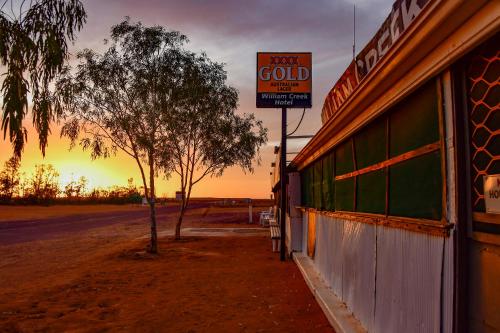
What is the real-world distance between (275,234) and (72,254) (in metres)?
7.19

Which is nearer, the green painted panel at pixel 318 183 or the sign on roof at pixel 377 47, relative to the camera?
the sign on roof at pixel 377 47

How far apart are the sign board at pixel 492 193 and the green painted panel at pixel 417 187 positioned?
2.35 feet

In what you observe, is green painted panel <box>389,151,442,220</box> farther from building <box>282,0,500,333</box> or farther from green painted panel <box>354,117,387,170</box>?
green painted panel <box>354,117,387,170</box>

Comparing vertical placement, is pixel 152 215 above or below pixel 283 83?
below

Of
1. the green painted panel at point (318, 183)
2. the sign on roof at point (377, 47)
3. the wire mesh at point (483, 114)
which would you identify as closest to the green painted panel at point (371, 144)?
the sign on roof at point (377, 47)

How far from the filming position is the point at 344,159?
24.6 ft

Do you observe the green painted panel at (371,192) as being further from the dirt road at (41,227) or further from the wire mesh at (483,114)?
the dirt road at (41,227)

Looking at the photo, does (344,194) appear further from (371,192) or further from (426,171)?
(426,171)

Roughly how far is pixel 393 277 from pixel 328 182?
14.5 ft

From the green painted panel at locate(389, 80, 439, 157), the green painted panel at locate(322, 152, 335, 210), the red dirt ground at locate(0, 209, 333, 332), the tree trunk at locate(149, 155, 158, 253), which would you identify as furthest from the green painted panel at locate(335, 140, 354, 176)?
the tree trunk at locate(149, 155, 158, 253)

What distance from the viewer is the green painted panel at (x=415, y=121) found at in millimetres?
3714

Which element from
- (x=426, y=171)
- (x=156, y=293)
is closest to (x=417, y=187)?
(x=426, y=171)

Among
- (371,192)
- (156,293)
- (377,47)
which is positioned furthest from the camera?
(156,293)

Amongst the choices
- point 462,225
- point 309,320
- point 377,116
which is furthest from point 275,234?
point 462,225
